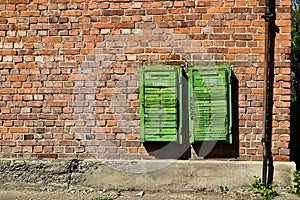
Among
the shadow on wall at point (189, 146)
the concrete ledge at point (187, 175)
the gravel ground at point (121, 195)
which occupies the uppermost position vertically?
the shadow on wall at point (189, 146)

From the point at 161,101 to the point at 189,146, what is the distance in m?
0.69

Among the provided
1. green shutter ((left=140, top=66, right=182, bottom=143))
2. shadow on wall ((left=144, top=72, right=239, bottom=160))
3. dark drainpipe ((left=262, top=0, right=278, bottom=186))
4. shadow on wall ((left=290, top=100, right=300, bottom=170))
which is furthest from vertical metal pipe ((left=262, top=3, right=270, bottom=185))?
shadow on wall ((left=290, top=100, right=300, bottom=170))

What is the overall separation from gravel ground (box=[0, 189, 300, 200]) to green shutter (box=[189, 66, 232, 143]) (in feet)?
2.27

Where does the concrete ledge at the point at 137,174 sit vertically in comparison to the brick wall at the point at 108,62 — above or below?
below

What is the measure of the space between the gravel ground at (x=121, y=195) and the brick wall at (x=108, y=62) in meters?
0.47

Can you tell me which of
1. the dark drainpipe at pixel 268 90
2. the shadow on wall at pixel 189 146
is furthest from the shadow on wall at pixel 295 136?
the shadow on wall at pixel 189 146

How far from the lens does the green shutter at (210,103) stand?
4418 millimetres

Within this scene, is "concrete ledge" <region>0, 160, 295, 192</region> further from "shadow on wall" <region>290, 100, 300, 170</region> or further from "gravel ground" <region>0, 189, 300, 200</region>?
"shadow on wall" <region>290, 100, 300, 170</region>

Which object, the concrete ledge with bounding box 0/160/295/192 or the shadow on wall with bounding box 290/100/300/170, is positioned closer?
the concrete ledge with bounding box 0/160/295/192

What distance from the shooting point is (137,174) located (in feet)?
15.1

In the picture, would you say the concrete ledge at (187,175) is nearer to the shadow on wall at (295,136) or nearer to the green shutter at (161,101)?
the green shutter at (161,101)

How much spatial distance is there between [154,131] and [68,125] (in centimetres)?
115

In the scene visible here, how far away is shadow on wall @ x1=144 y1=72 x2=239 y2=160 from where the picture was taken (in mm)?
4531

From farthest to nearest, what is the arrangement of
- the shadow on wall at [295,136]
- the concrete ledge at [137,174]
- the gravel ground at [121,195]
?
the shadow on wall at [295,136], the concrete ledge at [137,174], the gravel ground at [121,195]
